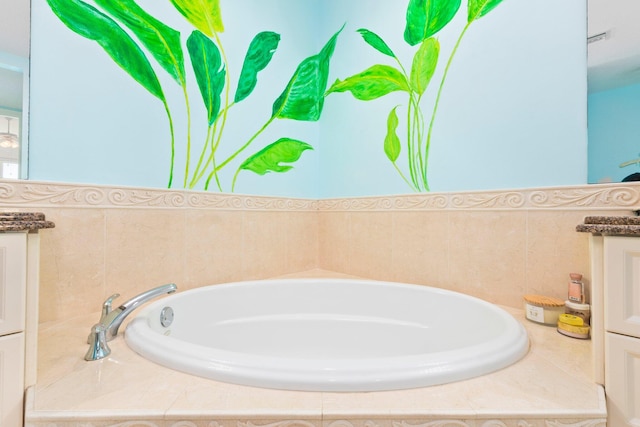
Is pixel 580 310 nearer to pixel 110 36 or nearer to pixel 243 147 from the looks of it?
pixel 243 147

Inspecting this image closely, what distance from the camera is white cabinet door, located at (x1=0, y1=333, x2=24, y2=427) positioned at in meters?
0.54

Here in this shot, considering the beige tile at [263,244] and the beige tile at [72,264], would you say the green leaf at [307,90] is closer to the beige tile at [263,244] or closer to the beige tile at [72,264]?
the beige tile at [263,244]

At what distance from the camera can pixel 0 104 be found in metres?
0.94

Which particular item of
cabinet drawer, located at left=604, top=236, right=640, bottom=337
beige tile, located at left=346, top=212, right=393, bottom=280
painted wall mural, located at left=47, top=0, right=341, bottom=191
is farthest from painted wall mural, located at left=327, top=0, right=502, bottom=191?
cabinet drawer, located at left=604, top=236, right=640, bottom=337

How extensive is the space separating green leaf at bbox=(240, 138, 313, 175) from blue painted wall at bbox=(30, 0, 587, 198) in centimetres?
5

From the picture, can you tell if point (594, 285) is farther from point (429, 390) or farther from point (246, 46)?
point (246, 46)

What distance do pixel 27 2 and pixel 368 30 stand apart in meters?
1.49

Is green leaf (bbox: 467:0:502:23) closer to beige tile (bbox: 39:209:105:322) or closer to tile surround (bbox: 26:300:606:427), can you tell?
tile surround (bbox: 26:300:606:427)

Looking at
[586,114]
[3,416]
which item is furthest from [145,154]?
[586,114]

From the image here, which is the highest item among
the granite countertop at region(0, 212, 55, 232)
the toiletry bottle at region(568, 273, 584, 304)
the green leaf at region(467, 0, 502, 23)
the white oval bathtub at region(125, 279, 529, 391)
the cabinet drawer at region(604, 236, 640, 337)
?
the green leaf at region(467, 0, 502, 23)

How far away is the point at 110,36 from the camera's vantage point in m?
1.14

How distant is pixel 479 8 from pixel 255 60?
1129 mm

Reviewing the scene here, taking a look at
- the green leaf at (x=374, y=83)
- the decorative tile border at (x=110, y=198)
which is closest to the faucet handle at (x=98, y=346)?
the decorative tile border at (x=110, y=198)

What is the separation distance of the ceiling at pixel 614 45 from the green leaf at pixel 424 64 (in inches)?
21.7
